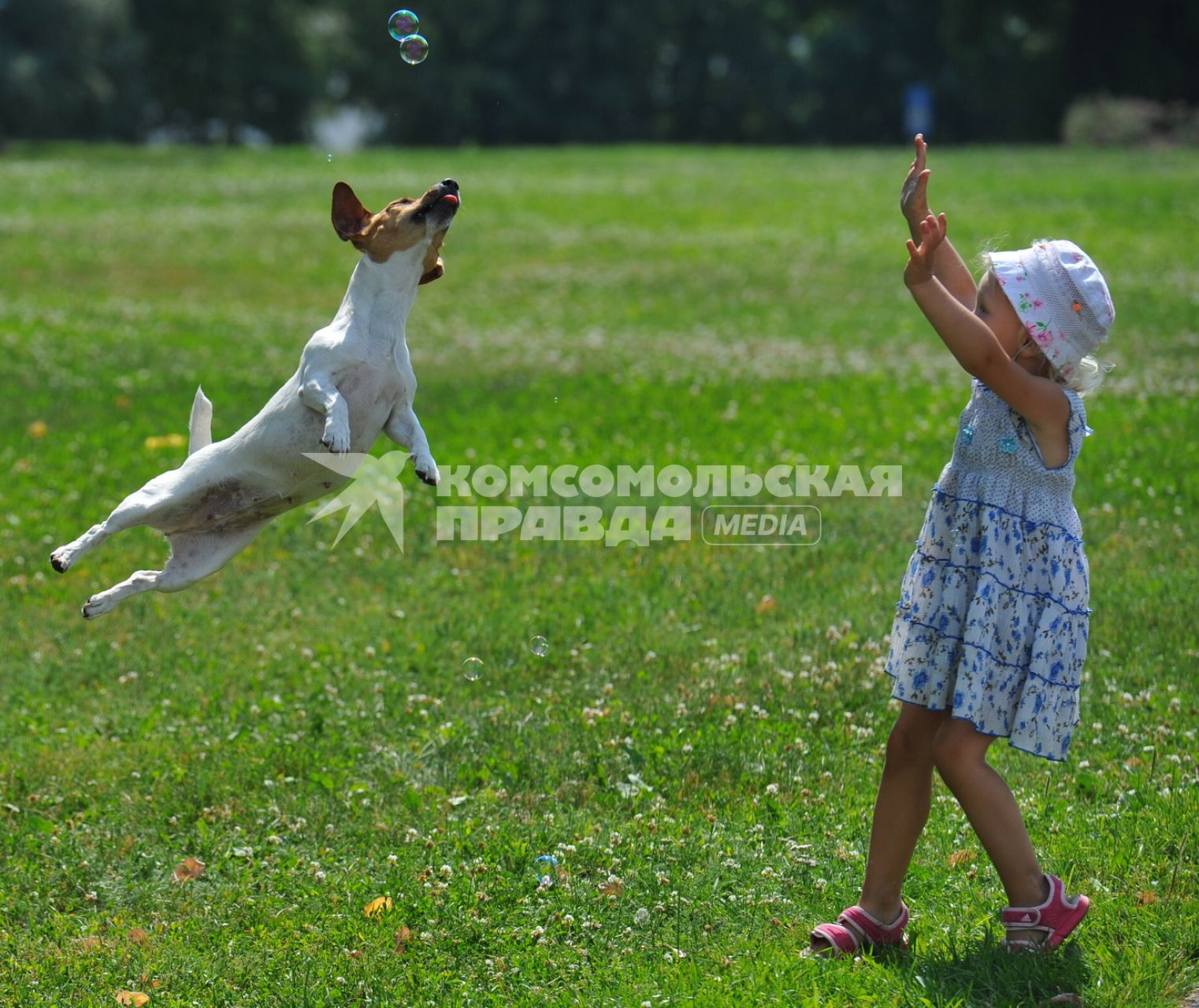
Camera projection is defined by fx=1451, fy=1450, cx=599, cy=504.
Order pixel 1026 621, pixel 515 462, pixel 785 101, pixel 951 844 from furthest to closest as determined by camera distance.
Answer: pixel 785 101
pixel 515 462
pixel 951 844
pixel 1026 621

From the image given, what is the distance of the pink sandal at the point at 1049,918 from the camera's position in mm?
4543

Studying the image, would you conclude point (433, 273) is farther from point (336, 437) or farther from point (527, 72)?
point (527, 72)

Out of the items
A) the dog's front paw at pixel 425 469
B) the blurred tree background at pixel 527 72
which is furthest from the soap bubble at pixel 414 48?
the blurred tree background at pixel 527 72

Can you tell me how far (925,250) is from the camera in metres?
4.30

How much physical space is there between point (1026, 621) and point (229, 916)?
9.50 ft

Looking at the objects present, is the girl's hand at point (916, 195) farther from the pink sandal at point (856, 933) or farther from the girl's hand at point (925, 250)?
the pink sandal at point (856, 933)

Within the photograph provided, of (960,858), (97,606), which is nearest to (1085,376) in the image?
(960,858)

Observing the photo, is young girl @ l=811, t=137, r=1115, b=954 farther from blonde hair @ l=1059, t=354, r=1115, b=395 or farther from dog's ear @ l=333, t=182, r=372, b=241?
dog's ear @ l=333, t=182, r=372, b=241

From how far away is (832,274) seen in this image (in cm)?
1998

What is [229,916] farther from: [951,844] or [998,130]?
[998,130]

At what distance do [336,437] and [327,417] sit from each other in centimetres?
13

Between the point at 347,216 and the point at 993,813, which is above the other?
the point at 347,216

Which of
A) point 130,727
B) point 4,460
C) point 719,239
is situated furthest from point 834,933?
point 719,239

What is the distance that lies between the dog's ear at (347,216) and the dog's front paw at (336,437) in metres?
0.69
